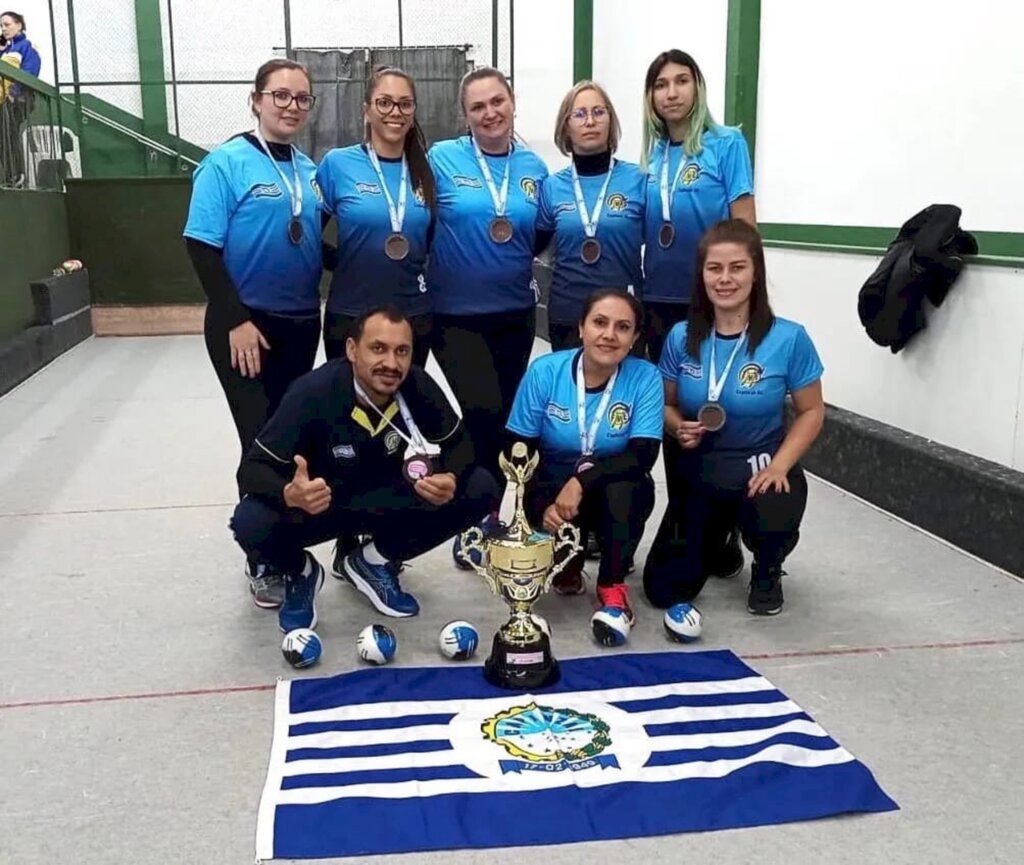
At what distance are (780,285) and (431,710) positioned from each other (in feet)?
10.8

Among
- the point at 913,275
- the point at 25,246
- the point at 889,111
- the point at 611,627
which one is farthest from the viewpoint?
the point at 25,246

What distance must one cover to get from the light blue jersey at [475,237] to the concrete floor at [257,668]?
869mm

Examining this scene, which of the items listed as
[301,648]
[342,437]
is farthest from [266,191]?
[301,648]

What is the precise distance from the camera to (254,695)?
2.46m

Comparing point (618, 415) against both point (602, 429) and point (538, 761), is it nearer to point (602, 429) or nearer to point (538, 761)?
point (602, 429)

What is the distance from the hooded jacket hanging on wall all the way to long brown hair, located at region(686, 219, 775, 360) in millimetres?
892

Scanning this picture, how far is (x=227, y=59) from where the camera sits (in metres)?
11.5

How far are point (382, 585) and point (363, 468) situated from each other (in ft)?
1.24

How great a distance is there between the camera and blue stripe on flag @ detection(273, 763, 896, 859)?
6.16ft

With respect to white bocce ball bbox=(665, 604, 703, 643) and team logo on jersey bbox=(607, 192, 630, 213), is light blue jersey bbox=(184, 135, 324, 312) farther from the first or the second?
white bocce ball bbox=(665, 604, 703, 643)

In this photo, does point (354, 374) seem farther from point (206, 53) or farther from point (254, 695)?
point (206, 53)

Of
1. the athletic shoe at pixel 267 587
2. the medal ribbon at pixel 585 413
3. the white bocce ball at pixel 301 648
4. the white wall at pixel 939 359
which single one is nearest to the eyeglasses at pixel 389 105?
the medal ribbon at pixel 585 413

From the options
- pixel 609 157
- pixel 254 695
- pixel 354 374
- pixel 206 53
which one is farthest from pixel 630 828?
pixel 206 53

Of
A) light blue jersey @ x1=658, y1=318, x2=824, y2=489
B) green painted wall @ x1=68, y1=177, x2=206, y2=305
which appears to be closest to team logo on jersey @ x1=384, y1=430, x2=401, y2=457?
light blue jersey @ x1=658, y1=318, x2=824, y2=489
